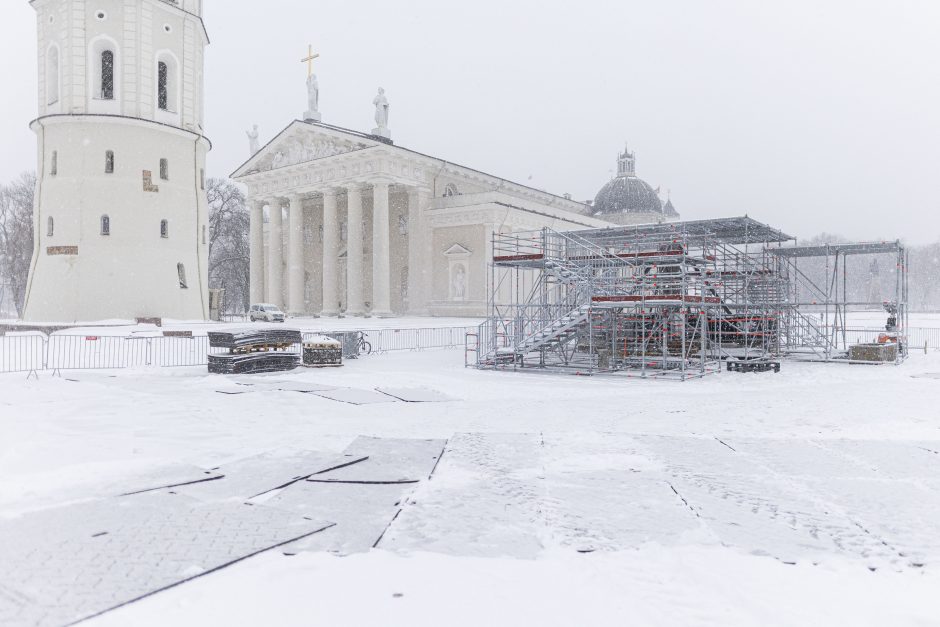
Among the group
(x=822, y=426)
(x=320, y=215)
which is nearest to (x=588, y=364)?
(x=822, y=426)

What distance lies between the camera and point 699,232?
23.4m

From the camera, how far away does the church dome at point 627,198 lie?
89.6m

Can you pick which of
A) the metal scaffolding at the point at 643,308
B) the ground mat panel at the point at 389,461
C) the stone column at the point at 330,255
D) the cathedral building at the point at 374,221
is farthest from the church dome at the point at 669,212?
the ground mat panel at the point at 389,461

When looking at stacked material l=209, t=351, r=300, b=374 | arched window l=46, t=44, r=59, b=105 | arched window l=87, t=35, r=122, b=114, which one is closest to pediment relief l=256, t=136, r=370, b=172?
arched window l=87, t=35, r=122, b=114

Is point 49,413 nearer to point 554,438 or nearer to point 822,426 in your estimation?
point 554,438

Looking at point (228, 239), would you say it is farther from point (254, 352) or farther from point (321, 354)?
point (254, 352)

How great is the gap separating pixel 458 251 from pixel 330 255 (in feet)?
36.4

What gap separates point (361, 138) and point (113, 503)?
48.6 metres

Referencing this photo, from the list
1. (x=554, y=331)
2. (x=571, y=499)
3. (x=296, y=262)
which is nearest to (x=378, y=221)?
(x=296, y=262)

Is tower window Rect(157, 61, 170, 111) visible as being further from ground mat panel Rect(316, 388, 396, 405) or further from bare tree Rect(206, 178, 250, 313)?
bare tree Rect(206, 178, 250, 313)

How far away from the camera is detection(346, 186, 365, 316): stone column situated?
52906 mm

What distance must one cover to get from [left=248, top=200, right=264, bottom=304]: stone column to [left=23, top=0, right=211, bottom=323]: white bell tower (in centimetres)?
2453

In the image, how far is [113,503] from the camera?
23.2ft

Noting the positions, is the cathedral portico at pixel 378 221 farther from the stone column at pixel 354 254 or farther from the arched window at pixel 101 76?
the arched window at pixel 101 76
